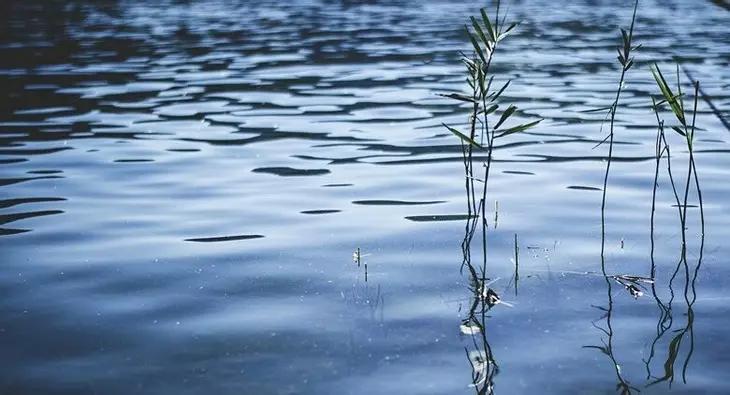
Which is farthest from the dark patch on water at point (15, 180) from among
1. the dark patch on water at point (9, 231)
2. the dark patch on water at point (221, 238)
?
the dark patch on water at point (221, 238)

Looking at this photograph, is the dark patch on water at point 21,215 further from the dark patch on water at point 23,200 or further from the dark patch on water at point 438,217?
the dark patch on water at point 438,217

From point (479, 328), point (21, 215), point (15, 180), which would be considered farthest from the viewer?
point (15, 180)

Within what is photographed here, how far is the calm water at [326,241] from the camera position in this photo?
3.57 m

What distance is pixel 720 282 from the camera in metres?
4.46

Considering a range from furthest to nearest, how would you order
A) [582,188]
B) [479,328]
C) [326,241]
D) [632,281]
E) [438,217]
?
[582,188]
[438,217]
[326,241]
[632,281]
[479,328]

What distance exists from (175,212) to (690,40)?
1340 cm

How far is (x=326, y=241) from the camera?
17.5ft

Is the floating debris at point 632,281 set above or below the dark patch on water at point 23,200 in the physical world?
above

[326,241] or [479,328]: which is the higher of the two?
[479,328]

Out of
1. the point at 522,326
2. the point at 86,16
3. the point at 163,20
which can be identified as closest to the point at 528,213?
the point at 522,326

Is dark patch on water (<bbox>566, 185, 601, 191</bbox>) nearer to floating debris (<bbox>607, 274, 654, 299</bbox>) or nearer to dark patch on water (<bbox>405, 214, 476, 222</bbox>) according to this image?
dark patch on water (<bbox>405, 214, 476, 222</bbox>)

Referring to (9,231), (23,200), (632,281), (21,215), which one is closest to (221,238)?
(9,231)

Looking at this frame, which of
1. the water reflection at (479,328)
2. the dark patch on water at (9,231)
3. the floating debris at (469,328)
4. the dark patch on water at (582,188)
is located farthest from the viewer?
the dark patch on water at (582,188)

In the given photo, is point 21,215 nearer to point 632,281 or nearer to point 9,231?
point 9,231
